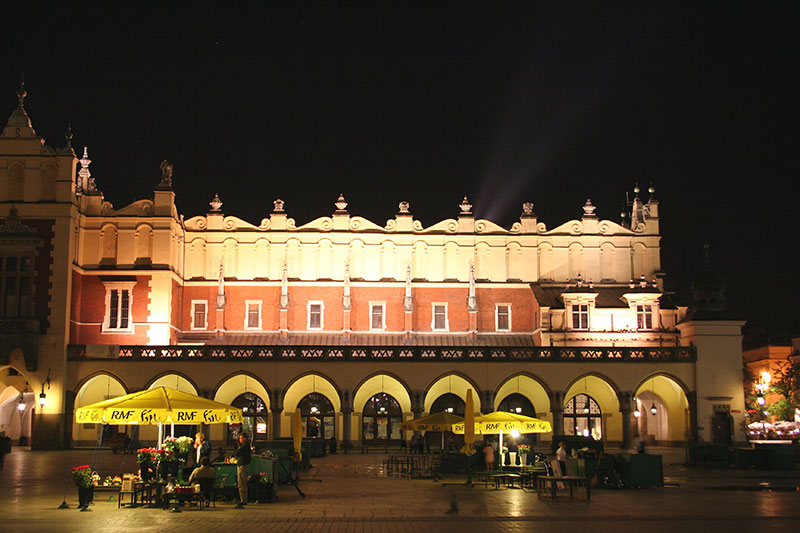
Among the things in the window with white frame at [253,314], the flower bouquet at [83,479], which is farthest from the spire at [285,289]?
the flower bouquet at [83,479]

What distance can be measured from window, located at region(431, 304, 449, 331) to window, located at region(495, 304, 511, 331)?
340cm

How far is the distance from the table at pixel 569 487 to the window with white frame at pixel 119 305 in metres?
37.6

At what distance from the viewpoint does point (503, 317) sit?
204 ft

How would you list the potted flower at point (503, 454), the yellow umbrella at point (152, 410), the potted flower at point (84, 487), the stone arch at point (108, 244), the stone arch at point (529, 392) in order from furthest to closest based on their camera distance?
1. the stone arch at point (108, 244)
2. the stone arch at point (529, 392)
3. the potted flower at point (503, 454)
4. the yellow umbrella at point (152, 410)
5. the potted flower at point (84, 487)

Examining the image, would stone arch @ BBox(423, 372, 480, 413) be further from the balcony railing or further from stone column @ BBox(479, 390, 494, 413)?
the balcony railing

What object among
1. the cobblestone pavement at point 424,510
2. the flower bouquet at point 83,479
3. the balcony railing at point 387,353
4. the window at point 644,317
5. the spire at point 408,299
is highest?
the spire at point 408,299

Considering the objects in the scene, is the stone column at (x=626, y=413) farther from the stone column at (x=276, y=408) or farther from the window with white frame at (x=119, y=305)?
the window with white frame at (x=119, y=305)

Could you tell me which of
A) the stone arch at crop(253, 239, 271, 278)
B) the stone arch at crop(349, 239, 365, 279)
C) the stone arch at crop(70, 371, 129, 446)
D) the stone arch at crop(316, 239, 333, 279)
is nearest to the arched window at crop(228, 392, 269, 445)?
the stone arch at crop(70, 371, 129, 446)

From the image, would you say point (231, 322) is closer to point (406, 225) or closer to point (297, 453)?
point (406, 225)

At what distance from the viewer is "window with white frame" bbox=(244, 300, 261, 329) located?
6131 centimetres

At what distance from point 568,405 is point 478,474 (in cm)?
2689

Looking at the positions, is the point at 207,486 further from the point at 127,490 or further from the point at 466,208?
the point at 466,208

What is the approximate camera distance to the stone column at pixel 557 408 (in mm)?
53594

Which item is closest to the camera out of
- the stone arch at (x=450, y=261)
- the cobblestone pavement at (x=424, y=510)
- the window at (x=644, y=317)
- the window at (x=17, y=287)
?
the cobblestone pavement at (x=424, y=510)
